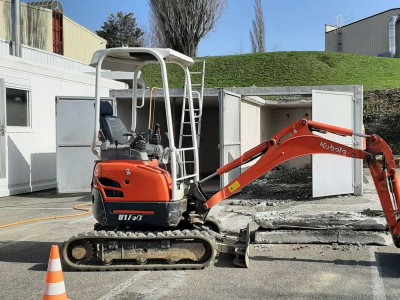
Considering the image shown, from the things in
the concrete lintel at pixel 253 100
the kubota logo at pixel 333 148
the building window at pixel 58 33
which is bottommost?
the kubota logo at pixel 333 148

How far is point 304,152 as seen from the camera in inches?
265

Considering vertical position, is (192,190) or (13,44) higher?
(13,44)

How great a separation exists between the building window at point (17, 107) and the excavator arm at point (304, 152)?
27.6 feet

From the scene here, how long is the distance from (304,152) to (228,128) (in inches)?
252

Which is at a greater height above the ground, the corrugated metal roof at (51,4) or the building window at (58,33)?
the corrugated metal roof at (51,4)

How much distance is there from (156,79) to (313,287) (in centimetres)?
2924

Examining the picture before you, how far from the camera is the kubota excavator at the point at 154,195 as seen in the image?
631cm

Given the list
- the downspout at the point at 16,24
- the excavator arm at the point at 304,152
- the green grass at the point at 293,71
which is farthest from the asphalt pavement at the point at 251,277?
the green grass at the point at 293,71

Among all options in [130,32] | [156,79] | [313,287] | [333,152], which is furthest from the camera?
[130,32]

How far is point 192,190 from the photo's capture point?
698 cm

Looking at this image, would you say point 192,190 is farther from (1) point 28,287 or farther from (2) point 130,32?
(2) point 130,32

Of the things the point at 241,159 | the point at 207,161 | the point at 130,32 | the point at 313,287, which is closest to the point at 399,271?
the point at 313,287

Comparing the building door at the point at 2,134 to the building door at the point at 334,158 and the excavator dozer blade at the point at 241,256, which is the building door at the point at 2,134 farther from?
the excavator dozer blade at the point at 241,256

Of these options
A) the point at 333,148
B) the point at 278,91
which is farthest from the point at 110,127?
the point at 278,91
